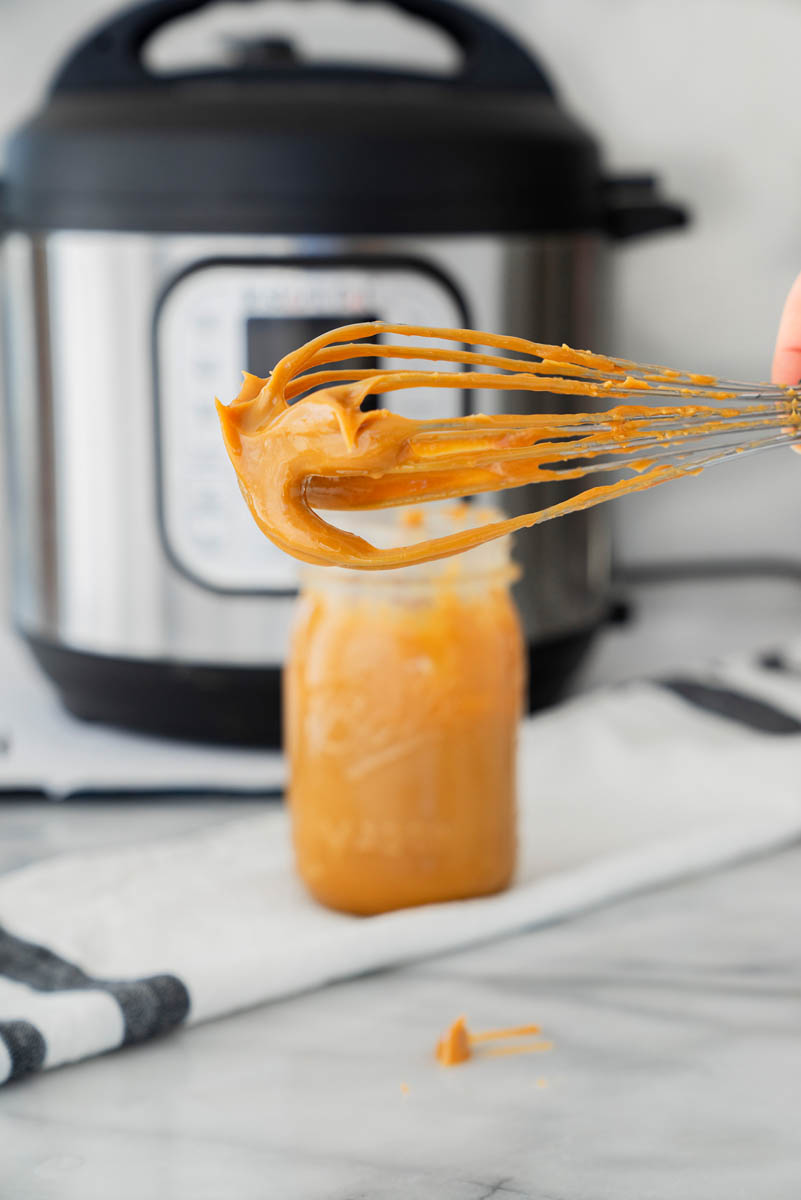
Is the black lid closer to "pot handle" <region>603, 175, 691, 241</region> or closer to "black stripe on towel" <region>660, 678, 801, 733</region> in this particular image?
"pot handle" <region>603, 175, 691, 241</region>

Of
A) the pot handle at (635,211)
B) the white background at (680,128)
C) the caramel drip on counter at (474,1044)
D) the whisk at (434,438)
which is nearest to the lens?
the whisk at (434,438)

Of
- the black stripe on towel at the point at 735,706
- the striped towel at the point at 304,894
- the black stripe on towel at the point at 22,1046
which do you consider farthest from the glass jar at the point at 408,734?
the black stripe on towel at the point at 735,706

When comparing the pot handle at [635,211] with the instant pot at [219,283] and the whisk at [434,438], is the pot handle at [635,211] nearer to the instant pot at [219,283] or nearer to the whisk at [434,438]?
the instant pot at [219,283]

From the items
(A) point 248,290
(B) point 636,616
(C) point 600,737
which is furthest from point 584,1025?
(B) point 636,616

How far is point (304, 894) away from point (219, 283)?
11.3 inches

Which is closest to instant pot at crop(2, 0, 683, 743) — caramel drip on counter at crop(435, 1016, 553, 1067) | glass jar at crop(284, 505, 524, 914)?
glass jar at crop(284, 505, 524, 914)

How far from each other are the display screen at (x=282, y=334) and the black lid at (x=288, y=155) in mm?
41

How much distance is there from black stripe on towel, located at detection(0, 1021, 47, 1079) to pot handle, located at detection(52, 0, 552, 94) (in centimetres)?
45

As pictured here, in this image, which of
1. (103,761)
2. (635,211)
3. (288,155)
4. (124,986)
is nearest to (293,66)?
(288,155)

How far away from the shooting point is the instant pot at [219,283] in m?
0.62

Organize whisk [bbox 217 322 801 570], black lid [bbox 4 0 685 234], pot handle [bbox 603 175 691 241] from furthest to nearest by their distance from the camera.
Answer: pot handle [bbox 603 175 691 241] → black lid [bbox 4 0 685 234] → whisk [bbox 217 322 801 570]

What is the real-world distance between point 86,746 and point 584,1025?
0.35 m

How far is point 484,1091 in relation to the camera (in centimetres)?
39

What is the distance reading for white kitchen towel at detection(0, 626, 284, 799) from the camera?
25.1 inches
